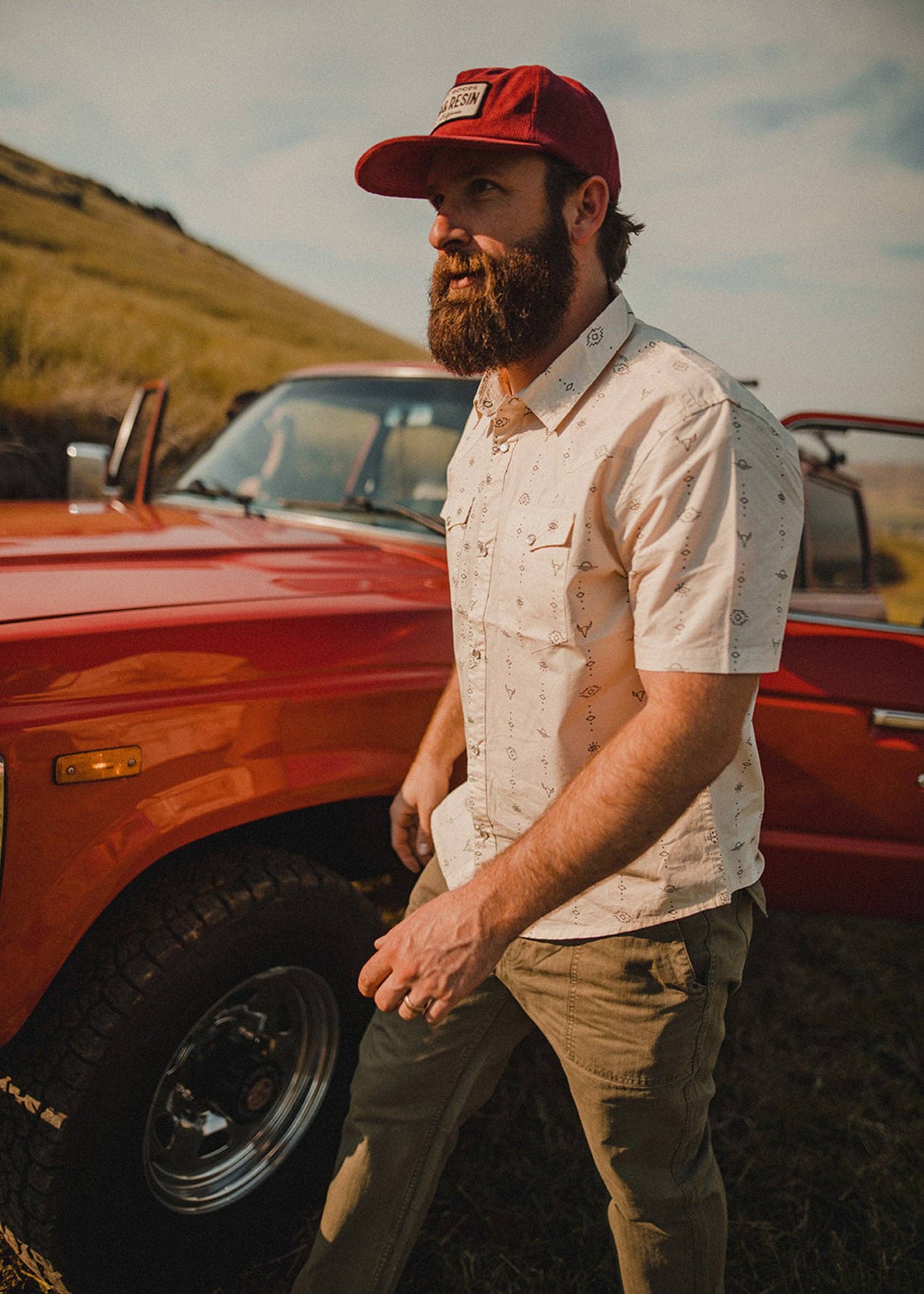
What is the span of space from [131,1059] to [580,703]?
3.75 feet

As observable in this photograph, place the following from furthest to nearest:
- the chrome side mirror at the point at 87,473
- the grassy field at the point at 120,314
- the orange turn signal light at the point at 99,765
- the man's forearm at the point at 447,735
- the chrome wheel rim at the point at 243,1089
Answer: the grassy field at the point at 120,314 < the chrome side mirror at the point at 87,473 < the chrome wheel rim at the point at 243,1089 < the man's forearm at the point at 447,735 < the orange turn signal light at the point at 99,765

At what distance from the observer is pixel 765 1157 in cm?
264

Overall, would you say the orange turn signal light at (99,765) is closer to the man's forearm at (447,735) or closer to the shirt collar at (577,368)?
the man's forearm at (447,735)

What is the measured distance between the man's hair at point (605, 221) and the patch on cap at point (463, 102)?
14 cm

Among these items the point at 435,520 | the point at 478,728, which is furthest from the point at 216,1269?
the point at 435,520

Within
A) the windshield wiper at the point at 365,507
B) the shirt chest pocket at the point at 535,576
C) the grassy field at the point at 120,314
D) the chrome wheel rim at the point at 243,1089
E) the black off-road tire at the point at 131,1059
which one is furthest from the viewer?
the grassy field at the point at 120,314

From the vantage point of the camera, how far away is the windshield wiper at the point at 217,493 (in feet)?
10.1

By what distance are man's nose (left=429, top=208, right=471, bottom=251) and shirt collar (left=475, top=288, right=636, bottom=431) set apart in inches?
9.8

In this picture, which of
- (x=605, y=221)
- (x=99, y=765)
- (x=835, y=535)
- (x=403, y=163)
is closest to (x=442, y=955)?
(x=99, y=765)

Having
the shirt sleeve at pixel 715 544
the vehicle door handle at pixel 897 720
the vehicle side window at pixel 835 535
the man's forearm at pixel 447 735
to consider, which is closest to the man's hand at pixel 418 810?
the man's forearm at pixel 447 735

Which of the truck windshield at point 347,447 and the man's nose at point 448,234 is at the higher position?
the man's nose at point 448,234

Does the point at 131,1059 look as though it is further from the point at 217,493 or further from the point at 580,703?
the point at 217,493

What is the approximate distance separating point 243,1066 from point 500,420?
4.99ft

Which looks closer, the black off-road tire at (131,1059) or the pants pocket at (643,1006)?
the pants pocket at (643,1006)
